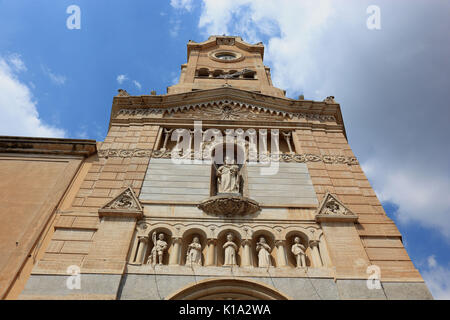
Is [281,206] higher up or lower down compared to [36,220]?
higher up

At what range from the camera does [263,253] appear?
35.1 feet

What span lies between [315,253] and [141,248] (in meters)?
5.60

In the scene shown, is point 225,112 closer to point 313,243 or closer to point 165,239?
point 165,239

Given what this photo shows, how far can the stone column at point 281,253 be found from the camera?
10508mm

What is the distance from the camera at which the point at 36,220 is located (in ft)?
38.0

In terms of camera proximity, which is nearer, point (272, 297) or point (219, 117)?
point (272, 297)

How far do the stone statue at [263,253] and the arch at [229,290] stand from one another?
0.87 metres

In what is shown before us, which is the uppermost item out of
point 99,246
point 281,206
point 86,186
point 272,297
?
point 86,186

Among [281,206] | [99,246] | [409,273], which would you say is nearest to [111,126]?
[99,246]

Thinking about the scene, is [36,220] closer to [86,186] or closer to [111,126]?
[86,186]

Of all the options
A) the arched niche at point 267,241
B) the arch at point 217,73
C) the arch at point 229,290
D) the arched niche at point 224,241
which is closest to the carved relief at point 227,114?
the arched niche at point 224,241
